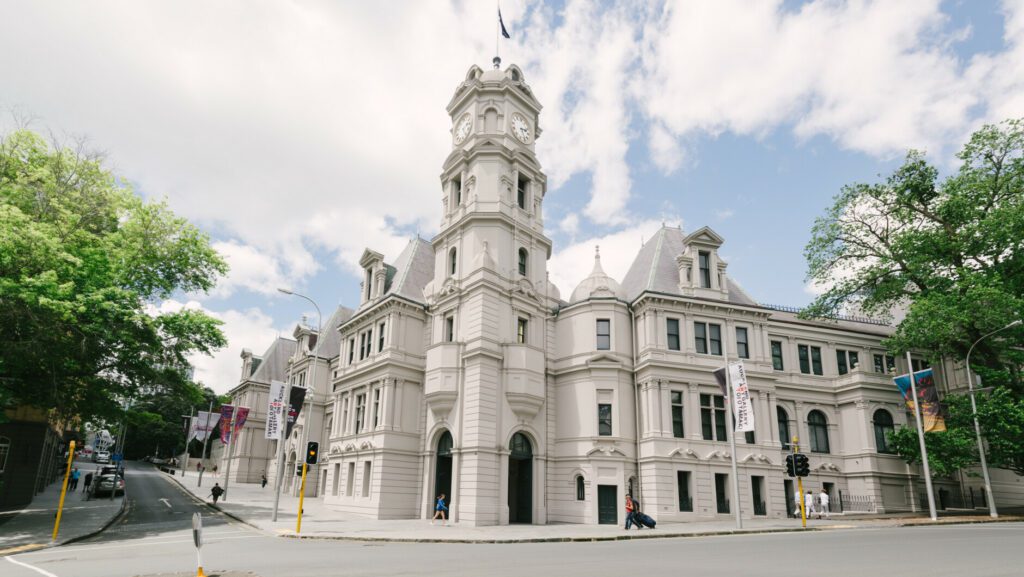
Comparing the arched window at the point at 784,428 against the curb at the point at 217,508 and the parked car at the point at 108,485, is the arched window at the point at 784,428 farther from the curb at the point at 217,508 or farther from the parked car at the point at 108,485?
the parked car at the point at 108,485

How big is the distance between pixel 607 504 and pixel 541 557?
1754 centimetres

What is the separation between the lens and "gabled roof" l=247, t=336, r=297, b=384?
6581cm

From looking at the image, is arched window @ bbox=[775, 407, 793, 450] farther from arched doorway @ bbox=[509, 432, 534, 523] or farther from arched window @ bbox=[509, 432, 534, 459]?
arched doorway @ bbox=[509, 432, 534, 523]

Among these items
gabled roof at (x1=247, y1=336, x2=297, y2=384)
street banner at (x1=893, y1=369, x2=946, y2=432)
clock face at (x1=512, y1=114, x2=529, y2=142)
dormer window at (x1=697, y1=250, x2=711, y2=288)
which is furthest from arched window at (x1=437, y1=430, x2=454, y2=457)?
gabled roof at (x1=247, y1=336, x2=297, y2=384)

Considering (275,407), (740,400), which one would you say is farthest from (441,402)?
(740,400)

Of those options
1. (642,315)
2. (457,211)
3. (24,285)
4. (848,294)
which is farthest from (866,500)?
(24,285)

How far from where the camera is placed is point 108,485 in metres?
40.3

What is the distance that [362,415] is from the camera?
38.2 meters

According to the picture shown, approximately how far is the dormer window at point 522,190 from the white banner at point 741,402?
732 inches

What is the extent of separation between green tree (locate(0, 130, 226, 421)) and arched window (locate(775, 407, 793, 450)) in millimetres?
33266

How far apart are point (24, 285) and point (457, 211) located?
77.2 feet

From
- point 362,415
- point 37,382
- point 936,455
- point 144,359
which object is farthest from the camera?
point 362,415

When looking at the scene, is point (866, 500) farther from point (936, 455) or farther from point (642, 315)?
point (642, 315)

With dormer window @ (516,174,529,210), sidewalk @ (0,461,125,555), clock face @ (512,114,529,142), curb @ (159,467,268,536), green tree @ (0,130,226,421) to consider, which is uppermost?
clock face @ (512,114,529,142)
